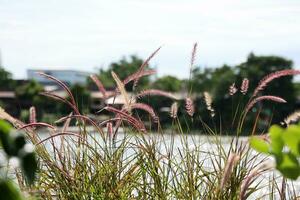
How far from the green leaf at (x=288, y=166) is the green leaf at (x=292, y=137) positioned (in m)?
0.02

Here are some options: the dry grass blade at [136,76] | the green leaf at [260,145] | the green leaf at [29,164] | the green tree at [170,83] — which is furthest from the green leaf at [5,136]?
the green tree at [170,83]

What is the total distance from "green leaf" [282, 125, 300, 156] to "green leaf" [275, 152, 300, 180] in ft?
0.06

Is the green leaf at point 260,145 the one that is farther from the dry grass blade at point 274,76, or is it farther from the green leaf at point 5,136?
the dry grass blade at point 274,76

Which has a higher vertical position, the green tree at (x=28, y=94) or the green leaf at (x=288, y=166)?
the green leaf at (x=288, y=166)

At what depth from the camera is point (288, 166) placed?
0.86 m

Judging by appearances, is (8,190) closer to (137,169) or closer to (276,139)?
(276,139)

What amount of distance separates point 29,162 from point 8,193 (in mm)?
50

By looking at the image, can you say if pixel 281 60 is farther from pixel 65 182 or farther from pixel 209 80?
pixel 65 182

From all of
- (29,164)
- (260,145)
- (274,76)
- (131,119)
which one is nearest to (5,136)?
(29,164)

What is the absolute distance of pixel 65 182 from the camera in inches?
98.2

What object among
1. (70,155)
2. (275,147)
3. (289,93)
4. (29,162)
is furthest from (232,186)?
(289,93)

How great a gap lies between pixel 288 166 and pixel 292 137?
5 cm

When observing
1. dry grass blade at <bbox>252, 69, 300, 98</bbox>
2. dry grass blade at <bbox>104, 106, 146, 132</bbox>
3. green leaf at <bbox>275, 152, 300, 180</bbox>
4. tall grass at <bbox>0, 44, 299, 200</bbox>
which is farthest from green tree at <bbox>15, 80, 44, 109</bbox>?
green leaf at <bbox>275, 152, 300, 180</bbox>

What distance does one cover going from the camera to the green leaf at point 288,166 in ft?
2.82
